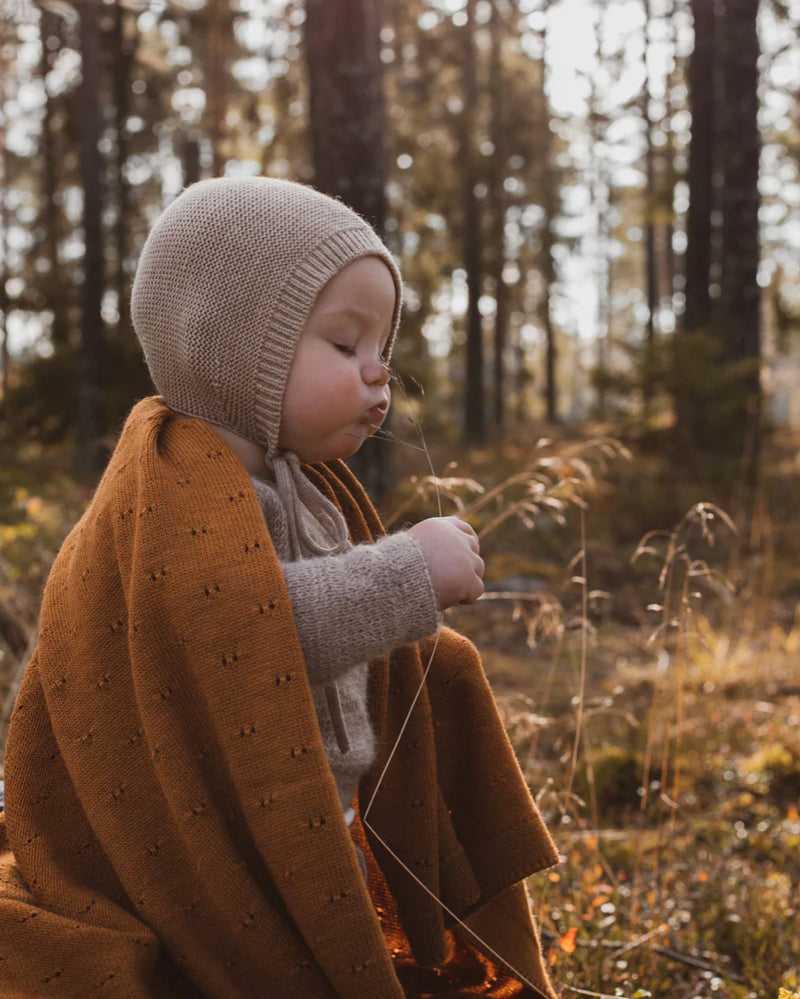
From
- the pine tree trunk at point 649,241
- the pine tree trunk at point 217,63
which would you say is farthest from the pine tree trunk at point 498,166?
the pine tree trunk at point 217,63

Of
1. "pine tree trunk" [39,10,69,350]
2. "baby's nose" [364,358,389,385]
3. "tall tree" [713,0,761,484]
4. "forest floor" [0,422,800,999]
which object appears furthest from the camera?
"pine tree trunk" [39,10,69,350]

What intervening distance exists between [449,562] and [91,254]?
42.0 ft

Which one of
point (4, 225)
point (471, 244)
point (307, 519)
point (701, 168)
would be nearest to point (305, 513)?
point (307, 519)

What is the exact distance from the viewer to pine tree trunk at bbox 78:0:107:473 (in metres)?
13.1

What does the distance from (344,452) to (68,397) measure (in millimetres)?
13317

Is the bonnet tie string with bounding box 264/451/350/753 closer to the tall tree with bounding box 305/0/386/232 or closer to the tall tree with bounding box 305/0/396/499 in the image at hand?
the tall tree with bounding box 305/0/396/499

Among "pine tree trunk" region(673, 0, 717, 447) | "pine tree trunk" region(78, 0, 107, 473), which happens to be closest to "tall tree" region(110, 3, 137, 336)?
"pine tree trunk" region(78, 0, 107, 473)

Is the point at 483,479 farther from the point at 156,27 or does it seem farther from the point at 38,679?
the point at 156,27

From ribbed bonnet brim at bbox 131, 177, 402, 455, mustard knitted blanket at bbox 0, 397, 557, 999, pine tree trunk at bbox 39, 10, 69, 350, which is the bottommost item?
mustard knitted blanket at bbox 0, 397, 557, 999

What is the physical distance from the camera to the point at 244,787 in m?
1.65

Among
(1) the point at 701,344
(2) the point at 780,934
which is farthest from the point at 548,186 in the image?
(2) the point at 780,934

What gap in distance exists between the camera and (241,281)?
1.79 meters

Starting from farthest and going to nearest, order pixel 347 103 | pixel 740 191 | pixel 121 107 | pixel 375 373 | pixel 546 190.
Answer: pixel 546 190, pixel 121 107, pixel 740 191, pixel 347 103, pixel 375 373

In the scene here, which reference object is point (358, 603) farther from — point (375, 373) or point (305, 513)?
point (375, 373)
